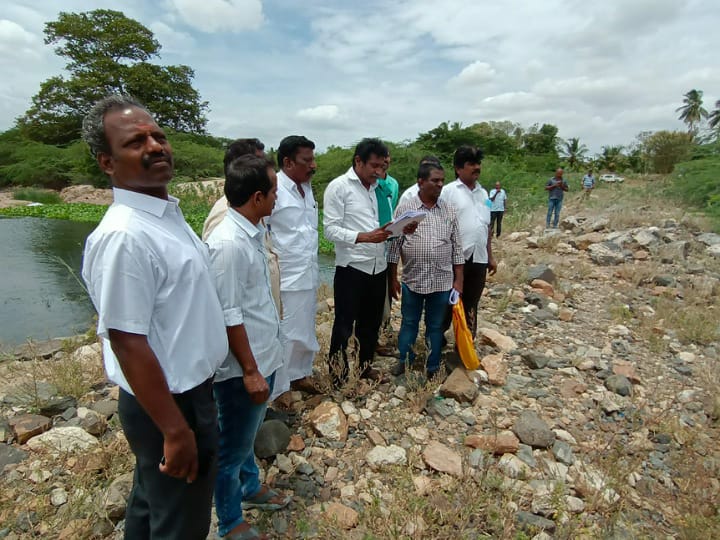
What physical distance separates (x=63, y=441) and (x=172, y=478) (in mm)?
1538

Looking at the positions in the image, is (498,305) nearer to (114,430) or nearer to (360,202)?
(360,202)

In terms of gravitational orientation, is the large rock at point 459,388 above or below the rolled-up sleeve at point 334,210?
below

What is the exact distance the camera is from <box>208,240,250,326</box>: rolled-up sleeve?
4.73 feet

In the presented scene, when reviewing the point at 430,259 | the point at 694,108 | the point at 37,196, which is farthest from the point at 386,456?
Result: the point at 694,108

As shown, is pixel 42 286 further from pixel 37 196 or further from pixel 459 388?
pixel 37 196

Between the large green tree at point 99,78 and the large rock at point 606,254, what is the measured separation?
23.9 meters

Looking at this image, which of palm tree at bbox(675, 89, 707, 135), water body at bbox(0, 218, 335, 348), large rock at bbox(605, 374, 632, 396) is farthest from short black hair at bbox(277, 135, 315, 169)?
palm tree at bbox(675, 89, 707, 135)

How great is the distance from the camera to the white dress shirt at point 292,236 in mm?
2438

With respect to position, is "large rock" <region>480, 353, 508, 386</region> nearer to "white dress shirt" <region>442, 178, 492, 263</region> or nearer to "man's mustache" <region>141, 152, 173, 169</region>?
"white dress shirt" <region>442, 178, 492, 263</region>

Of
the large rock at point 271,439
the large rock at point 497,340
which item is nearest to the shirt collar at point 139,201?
the large rock at point 271,439

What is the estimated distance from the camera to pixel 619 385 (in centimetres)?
296

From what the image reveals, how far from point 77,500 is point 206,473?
1042 mm

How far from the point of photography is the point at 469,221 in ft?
10.5

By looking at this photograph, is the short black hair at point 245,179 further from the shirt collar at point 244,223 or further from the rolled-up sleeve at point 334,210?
the rolled-up sleeve at point 334,210
